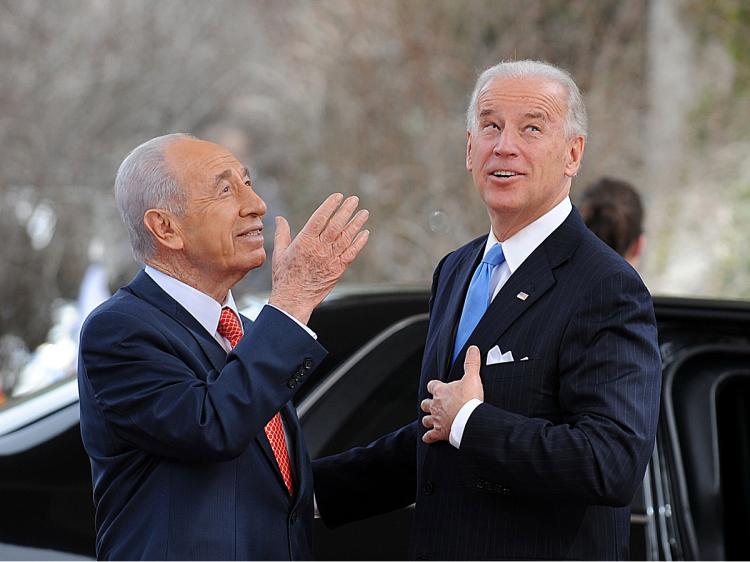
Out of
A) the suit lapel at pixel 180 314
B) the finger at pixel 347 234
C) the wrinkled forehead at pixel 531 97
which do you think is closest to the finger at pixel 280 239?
the finger at pixel 347 234

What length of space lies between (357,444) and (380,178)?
7726 mm

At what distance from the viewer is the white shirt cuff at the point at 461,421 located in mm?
2344

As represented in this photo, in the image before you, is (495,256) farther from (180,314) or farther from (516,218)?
(180,314)

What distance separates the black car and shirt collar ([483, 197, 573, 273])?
0.95 m

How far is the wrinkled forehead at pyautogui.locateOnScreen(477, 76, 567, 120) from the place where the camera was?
2512mm

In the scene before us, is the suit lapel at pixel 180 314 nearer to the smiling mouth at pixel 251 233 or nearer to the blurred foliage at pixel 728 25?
the smiling mouth at pixel 251 233

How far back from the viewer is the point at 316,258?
7.90ft

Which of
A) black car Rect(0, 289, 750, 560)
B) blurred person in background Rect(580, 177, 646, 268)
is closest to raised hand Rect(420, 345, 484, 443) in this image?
black car Rect(0, 289, 750, 560)

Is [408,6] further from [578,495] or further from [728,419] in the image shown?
[578,495]

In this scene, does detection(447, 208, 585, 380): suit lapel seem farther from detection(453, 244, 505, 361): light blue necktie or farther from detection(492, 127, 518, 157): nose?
detection(492, 127, 518, 157): nose

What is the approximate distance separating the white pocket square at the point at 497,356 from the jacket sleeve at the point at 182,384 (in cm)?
35

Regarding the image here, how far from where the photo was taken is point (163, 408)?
88.7 inches

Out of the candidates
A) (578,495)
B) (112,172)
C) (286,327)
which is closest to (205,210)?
(286,327)

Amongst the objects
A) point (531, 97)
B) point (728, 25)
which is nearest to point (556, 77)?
point (531, 97)
